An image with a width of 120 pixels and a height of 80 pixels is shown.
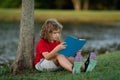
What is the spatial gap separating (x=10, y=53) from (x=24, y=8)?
7304mm

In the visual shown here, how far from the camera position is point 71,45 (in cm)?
799

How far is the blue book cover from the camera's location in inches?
312

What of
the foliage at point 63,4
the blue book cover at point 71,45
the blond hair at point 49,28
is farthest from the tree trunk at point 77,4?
the blue book cover at point 71,45

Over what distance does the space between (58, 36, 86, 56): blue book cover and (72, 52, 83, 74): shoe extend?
1.25ft

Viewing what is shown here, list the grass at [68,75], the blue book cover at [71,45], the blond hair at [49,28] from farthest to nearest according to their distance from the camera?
1. the blond hair at [49,28]
2. the blue book cover at [71,45]
3. the grass at [68,75]

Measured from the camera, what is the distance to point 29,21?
8.74 meters

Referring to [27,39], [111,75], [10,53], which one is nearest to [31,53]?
[27,39]

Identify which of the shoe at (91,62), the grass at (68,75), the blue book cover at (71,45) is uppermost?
the blue book cover at (71,45)

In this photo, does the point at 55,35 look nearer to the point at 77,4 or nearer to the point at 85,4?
the point at 77,4

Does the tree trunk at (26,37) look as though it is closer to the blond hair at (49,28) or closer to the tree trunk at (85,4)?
the blond hair at (49,28)

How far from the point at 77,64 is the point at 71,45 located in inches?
19.1

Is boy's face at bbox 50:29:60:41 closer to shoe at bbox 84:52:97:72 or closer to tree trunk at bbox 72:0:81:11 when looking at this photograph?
shoe at bbox 84:52:97:72

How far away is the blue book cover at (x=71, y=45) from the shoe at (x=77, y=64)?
0.38 metres

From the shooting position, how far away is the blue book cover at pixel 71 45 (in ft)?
26.0
